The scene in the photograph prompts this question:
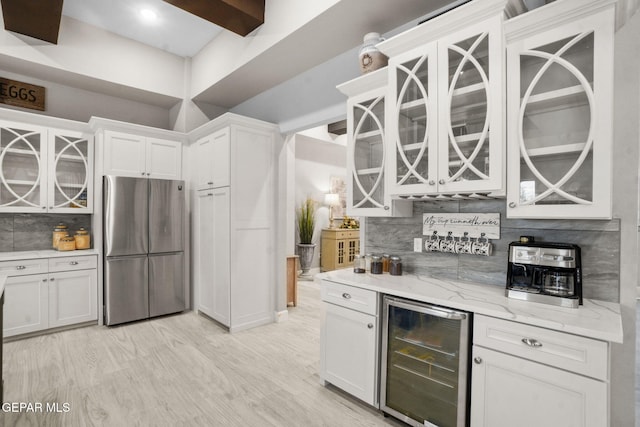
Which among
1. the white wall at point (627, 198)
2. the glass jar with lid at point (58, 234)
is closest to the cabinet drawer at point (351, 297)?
the white wall at point (627, 198)

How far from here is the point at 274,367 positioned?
9.00 ft

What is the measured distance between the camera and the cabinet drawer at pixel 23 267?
3150 millimetres

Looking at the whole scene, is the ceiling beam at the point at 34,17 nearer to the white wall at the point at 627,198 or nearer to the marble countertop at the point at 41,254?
the marble countertop at the point at 41,254

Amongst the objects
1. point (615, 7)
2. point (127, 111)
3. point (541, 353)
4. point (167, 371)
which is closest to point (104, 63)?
point (127, 111)

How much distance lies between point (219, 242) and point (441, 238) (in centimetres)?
246

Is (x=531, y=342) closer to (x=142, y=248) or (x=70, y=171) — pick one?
(x=142, y=248)

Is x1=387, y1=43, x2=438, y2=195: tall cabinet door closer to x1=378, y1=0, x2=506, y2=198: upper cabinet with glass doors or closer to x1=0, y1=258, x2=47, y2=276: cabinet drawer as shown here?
x1=378, y1=0, x2=506, y2=198: upper cabinet with glass doors

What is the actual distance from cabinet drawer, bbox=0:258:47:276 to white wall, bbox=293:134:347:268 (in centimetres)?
407

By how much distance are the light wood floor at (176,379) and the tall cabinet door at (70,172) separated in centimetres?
142

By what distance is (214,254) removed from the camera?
378cm

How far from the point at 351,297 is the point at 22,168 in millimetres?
3875

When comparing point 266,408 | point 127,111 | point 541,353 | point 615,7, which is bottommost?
→ point 266,408

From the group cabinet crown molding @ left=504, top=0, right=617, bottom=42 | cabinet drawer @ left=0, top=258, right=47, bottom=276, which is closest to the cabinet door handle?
cabinet crown molding @ left=504, top=0, right=617, bottom=42

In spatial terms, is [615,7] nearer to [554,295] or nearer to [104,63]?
[554,295]
